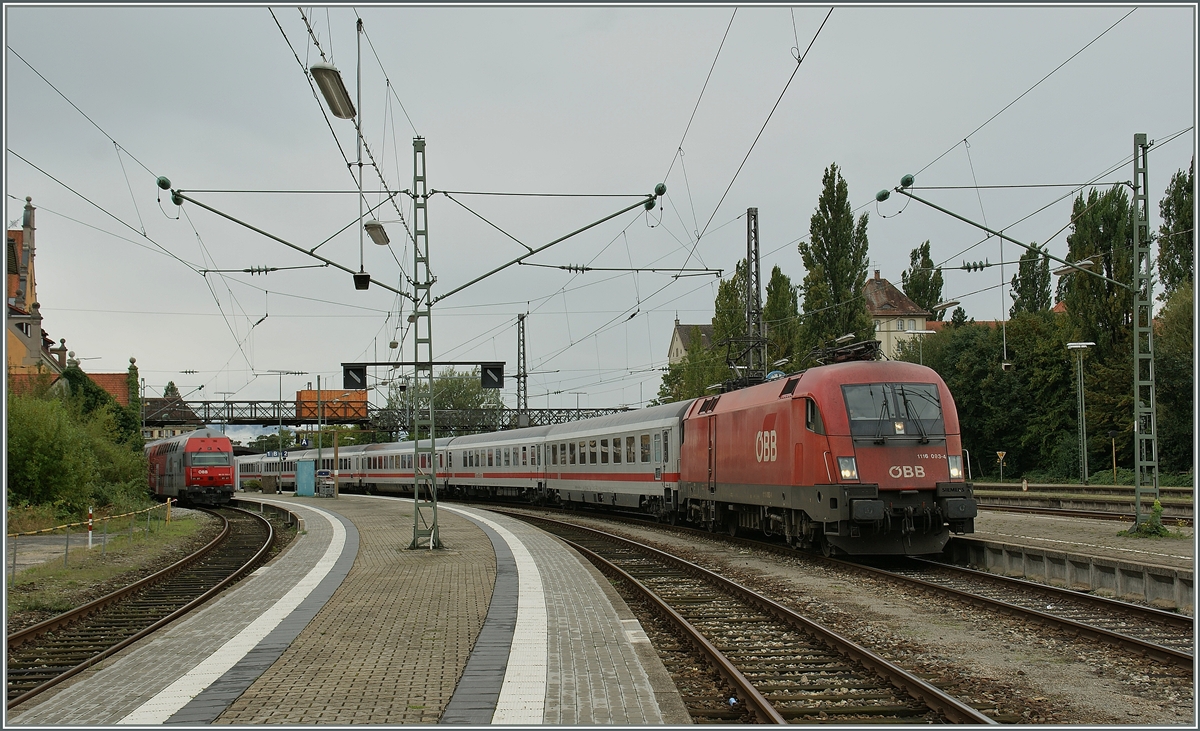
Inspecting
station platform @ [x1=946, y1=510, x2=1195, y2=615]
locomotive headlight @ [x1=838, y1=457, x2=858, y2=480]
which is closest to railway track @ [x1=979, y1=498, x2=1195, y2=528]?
station platform @ [x1=946, y1=510, x2=1195, y2=615]

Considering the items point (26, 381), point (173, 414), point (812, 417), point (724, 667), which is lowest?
point (724, 667)

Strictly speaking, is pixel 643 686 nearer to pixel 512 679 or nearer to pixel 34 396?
pixel 512 679

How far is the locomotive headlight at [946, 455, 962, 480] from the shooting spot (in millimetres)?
15398

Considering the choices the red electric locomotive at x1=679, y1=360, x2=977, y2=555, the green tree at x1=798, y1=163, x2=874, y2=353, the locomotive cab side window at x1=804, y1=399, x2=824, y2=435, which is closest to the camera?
the red electric locomotive at x1=679, y1=360, x2=977, y2=555

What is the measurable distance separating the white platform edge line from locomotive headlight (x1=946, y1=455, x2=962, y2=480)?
392 inches

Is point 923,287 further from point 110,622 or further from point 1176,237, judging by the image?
point 110,622

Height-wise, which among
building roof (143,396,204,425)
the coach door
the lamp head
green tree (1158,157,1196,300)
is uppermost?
green tree (1158,157,1196,300)

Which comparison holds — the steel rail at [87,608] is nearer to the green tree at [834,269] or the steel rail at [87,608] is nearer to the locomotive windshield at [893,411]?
the locomotive windshield at [893,411]

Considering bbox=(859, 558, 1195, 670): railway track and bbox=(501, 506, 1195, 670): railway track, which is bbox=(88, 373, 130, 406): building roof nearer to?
bbox=(501, 506, 1195, 670): railway track

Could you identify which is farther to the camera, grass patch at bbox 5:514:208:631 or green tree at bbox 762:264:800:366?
green tree at bbox 762:264:800:366

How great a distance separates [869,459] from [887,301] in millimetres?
83290

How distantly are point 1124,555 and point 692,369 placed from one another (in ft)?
126

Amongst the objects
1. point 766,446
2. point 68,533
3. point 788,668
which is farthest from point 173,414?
point 788,668

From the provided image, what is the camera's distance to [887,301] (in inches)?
3718
